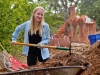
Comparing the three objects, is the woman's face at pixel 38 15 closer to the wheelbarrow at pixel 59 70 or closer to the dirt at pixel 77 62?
the dirt at pixel 77 62

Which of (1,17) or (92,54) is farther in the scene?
(1,17)

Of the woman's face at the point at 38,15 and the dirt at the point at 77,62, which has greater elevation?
the woman's face at the point at 38,15

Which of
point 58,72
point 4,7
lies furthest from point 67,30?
point 58,72

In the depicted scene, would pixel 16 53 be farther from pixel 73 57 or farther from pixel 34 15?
pixel 73 57

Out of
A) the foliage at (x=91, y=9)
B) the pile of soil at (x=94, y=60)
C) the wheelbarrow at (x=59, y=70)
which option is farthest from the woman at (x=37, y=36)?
the foliage at (x=91, y=9)

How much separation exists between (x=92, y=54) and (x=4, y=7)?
493cm

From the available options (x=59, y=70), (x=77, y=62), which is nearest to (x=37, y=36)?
(x=77, y=62)

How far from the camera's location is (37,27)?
5.55m

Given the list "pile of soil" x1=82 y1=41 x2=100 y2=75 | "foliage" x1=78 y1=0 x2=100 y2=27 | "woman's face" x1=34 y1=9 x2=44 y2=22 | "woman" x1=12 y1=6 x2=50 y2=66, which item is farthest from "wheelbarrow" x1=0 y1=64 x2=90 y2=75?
"foliage" x1=78 y1=0 x2=100 y2=27

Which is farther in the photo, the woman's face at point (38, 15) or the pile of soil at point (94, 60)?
the woman's face at point (38, 15)

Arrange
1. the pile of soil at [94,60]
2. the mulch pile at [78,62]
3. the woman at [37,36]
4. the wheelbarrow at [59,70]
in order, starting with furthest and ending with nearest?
1. the woman at [37,36]
2. the pile of soil at [94,60]
3. the mulch pile at [78,62]
4. the wheelbarrow at [59,70]

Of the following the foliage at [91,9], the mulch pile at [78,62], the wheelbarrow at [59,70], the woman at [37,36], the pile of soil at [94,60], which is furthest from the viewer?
the foliage at [91,9]

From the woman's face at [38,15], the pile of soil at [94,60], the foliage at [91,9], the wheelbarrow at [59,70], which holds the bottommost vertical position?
the foliage at [91,9]

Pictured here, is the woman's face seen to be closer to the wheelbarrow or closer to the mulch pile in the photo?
the mulch pile
